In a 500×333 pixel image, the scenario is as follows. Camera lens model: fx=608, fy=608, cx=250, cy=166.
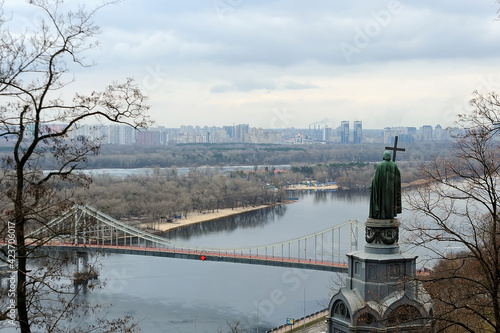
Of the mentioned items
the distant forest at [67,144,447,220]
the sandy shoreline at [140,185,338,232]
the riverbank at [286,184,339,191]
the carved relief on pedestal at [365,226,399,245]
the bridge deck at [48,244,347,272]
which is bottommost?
the sandy shoreline at [140,185,338,232]

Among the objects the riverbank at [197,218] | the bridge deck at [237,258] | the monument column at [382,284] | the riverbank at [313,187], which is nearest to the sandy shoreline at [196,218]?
the riverbank at [197,218]

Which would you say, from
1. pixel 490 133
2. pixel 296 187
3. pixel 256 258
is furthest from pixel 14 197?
pixel 296 187

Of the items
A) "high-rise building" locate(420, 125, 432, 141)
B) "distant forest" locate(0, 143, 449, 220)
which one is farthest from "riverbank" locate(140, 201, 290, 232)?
"high-rise building" locate(420, 125, 432, 141)

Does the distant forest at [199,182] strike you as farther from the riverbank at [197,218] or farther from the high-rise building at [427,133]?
the high-rise building at [427,133]

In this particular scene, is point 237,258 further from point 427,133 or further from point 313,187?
point 427,133

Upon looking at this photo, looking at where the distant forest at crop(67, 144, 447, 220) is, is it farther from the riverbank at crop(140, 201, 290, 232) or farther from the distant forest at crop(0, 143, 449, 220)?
the riverbank at crop(140, 201, 290, 232)
